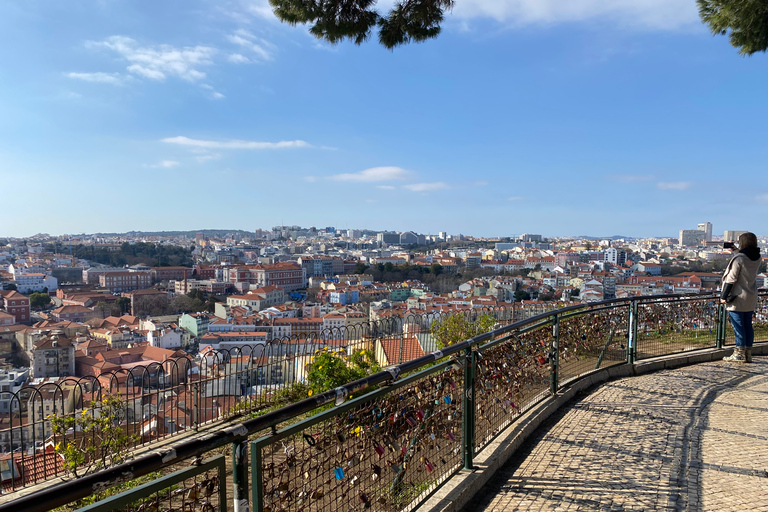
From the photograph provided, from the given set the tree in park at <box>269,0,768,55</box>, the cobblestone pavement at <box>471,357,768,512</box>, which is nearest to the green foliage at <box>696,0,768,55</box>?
the tree in park at <box>269,0,768,55</box>

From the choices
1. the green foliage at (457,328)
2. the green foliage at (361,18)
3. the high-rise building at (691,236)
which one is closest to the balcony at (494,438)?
the green foliage at (457,328)

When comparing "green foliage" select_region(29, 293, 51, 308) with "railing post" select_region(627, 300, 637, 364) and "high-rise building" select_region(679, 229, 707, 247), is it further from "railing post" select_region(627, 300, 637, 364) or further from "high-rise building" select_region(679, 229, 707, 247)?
"high-rise building" select_region(679, 229, 707, 247)

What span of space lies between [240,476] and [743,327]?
288 inches

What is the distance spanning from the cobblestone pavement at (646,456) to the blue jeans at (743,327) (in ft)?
4.30

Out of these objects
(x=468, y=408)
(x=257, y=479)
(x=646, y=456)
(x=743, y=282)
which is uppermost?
(x=743, y=282)

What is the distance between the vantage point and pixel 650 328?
22.9ft

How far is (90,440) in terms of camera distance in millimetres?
4531

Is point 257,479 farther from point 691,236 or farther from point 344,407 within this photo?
point 691,236

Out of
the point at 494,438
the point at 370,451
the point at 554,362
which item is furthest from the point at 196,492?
the point at 554,362

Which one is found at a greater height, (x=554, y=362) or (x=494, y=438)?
(x=554, y=362)

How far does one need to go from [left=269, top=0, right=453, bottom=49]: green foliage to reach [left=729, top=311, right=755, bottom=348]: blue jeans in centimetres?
584

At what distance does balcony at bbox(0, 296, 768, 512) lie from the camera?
5.77 ft

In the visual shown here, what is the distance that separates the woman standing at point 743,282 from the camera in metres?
6.38

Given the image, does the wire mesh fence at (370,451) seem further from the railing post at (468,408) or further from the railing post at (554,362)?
the railing post at (554,362)
